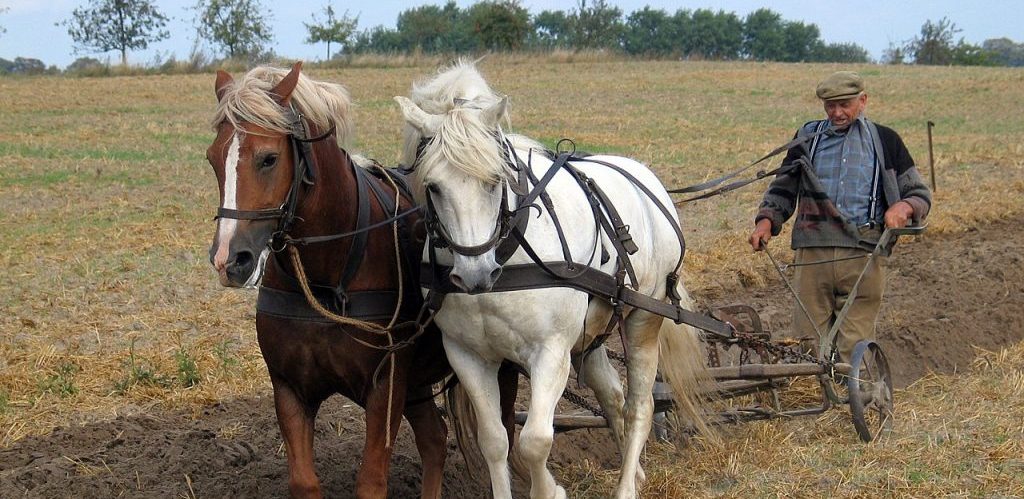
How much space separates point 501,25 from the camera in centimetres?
4944

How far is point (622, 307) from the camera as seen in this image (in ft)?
15.8

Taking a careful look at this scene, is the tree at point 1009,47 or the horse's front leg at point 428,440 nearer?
the horse's front leg at point 428,440

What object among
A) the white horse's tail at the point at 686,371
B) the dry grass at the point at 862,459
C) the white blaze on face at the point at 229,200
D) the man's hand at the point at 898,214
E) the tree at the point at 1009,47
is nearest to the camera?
the white blaze on face at the point at 229,200

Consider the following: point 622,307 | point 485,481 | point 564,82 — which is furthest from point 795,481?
point 564,82

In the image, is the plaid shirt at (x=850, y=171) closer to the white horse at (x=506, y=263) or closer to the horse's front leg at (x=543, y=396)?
the white horse at (x=506, y=263)

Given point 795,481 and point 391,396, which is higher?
point 391,396

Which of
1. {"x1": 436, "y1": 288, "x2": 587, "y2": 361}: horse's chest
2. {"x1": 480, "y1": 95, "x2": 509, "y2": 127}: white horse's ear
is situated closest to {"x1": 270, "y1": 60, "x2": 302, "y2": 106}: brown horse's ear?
{"x1": 480, "y1": 95, "x2": 509, "y2": 127}: white horse's ear

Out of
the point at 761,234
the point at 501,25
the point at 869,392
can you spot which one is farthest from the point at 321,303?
the point at 501,25

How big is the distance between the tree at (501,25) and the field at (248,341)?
3087 centimetres

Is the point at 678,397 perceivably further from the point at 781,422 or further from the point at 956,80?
the point at 956,80

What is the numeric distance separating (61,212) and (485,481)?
26.6 ft

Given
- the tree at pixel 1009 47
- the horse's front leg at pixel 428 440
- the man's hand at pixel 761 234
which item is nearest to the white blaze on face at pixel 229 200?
the horse's front leg at pixel 428 440

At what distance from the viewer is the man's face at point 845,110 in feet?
20.3

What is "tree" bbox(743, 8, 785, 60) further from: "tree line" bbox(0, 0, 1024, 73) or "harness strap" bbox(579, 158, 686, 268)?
"harness strap" bbox(579, 158, 686, 268)
